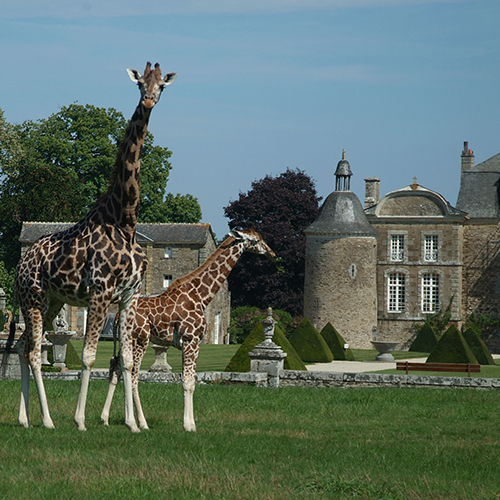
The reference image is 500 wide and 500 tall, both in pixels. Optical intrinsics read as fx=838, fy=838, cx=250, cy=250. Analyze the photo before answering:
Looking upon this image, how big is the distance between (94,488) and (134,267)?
116 inches

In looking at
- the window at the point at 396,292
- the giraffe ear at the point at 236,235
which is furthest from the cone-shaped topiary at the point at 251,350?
the window at the point at 396,292

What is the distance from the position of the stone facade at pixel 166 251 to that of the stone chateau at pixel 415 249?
510 cm

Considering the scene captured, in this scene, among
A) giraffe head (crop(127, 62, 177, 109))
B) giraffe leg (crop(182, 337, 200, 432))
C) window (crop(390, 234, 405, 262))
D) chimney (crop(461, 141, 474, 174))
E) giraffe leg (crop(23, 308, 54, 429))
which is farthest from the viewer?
chimney (crop(461, 141, 474, 174))

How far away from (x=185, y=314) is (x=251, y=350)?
27.8 feet

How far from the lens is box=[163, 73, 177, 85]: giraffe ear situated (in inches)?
330

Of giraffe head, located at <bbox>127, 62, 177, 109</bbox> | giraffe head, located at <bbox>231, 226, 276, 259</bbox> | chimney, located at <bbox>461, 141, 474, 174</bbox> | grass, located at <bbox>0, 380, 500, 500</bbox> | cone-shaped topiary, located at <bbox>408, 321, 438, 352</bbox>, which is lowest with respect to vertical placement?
grass, located at <bbox>0, 380, 500, 500</bbox>

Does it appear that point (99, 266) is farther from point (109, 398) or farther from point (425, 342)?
point (425, 342)

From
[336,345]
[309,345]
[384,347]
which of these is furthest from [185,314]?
[384,347]

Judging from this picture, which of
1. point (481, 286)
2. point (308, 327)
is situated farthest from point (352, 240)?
point (308, 327)

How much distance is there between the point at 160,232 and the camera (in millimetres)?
42344

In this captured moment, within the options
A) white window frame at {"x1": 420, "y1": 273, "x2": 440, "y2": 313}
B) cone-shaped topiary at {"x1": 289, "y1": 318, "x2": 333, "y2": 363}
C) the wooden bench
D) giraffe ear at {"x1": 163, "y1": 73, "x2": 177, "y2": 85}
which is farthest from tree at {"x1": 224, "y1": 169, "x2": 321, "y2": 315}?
giraffe ear at {"x1": 163, "y1": 73, "x2": 177, "y2": 85}

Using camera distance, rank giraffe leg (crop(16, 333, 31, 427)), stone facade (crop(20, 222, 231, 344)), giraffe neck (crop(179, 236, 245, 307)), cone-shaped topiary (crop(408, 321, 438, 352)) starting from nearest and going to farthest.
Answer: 1. giraffe leg (crop(16, 333, 31, 427))
2. giraffe neck (crop(179, 236, 245, 307))
3. cone-shaped topiary (crop(408, 321, 438, 352))
4. stone facade (crop(20, 222, 231, 344))

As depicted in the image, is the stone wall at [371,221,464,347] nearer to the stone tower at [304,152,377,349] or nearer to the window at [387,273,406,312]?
the window at [387,273,406,312]

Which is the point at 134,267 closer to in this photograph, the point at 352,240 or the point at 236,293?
the point at 352,240
